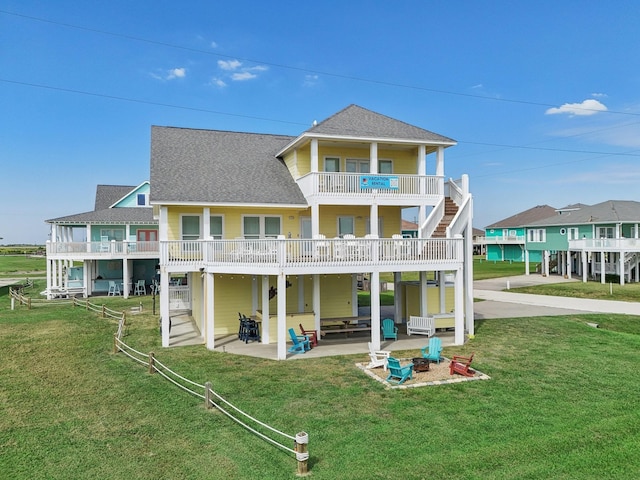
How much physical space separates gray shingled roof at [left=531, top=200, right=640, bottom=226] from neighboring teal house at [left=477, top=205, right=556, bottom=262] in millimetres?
17881

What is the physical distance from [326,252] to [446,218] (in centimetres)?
680

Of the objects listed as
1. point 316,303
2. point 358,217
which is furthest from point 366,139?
point 316,303

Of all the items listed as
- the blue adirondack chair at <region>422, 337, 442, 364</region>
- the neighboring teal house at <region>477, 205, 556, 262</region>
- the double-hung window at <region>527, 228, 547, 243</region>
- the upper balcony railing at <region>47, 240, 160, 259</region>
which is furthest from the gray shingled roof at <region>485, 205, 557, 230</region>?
the blue adirondack chair at <region>422, 337, 442, 364</region>

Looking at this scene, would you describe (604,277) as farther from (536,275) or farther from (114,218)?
(114,218)

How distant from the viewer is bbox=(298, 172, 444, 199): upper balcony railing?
19.7 m

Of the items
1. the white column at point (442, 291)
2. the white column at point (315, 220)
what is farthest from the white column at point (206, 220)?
the white column at point (442, 291)

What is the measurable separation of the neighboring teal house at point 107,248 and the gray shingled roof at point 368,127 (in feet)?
65.1

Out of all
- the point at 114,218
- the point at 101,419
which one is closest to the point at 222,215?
the point at 101,419

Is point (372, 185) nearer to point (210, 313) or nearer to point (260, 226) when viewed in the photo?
point (260, 226)

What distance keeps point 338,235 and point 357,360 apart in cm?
817

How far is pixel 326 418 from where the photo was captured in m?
10.6

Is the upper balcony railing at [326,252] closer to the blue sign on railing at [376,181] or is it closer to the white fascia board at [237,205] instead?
the white fascia board at [237,205]

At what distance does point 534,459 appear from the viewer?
8.59 m

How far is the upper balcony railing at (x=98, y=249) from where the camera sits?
110 ft
